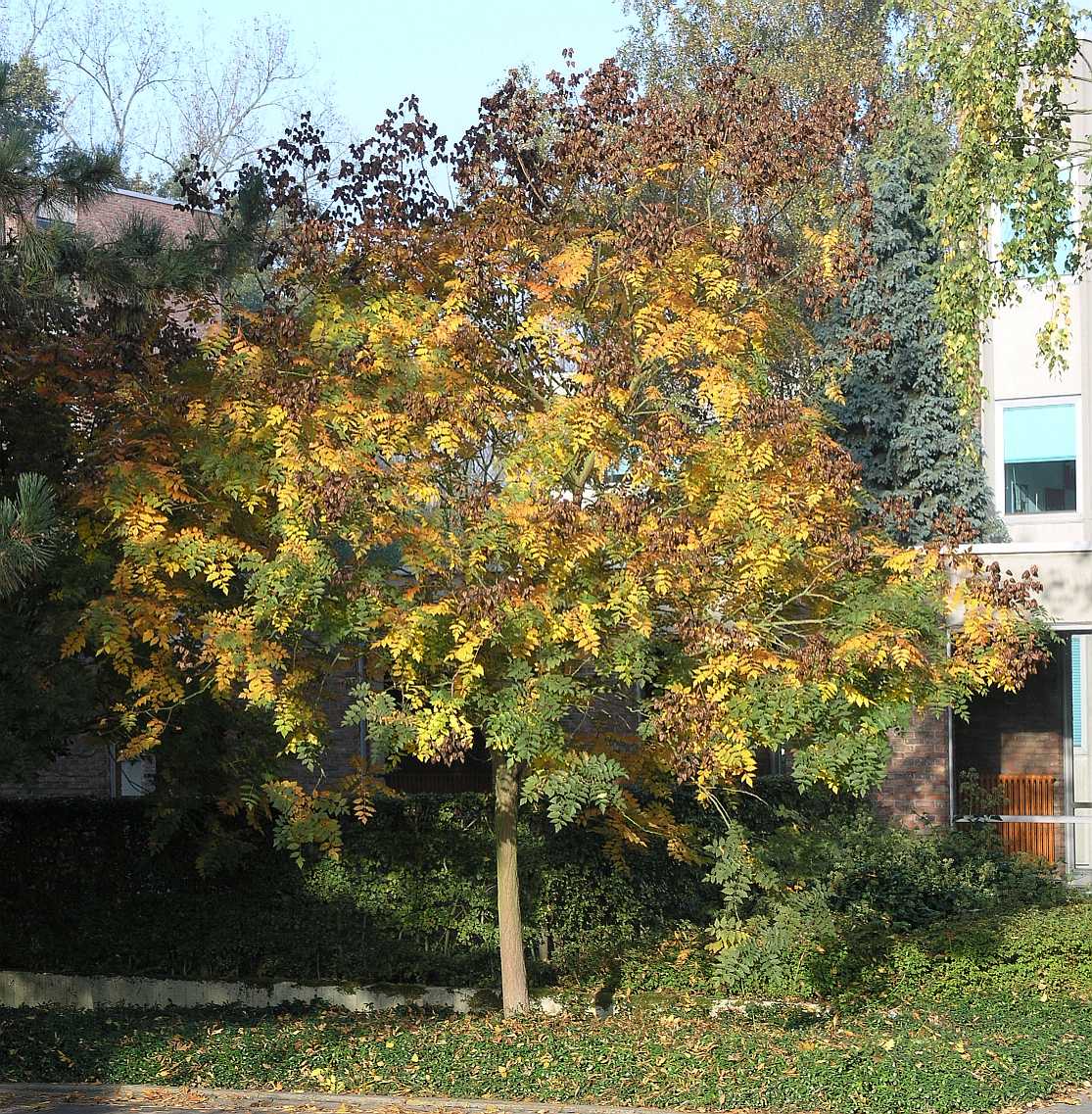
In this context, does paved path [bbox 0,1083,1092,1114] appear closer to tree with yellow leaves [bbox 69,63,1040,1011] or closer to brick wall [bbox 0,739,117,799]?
tree with yellow leaves [bbox 69,63,1040,1011]

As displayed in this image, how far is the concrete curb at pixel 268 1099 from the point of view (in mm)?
9953

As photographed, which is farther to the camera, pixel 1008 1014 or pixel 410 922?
pixel 410 922

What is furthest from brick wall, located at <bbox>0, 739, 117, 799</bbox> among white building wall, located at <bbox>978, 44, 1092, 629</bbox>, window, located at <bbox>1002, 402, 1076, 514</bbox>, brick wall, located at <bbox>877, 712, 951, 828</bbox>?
window, located at <bbox>1002, 402, 1076, 514</bbox>

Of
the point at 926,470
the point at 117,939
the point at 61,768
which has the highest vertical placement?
the point at 926,470

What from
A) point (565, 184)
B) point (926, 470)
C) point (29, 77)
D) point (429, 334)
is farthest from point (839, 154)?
point (29, 77)

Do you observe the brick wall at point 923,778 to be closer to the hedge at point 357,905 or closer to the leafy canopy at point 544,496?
the hedge at point 357,905

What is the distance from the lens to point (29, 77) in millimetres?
34469

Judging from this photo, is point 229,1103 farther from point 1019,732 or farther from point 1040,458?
point 1040,458

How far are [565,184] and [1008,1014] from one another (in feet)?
23.5

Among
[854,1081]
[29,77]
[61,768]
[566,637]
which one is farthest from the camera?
[29,77]

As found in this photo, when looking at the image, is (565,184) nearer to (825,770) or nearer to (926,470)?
(825,770)

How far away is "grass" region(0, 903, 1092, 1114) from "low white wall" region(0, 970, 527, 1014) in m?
0.40

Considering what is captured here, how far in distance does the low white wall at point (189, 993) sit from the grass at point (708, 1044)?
40 cm

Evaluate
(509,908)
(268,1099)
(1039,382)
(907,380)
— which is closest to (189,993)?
(509,908)
